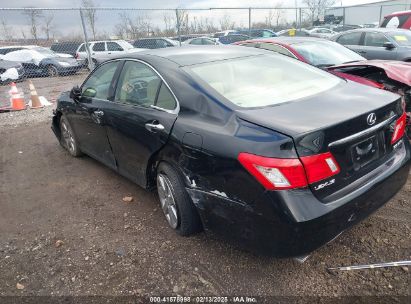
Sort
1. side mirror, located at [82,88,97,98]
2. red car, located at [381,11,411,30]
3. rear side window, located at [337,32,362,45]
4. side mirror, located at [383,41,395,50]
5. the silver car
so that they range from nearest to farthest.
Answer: side mirror, located at [82,88,97,98]
side mirror, located at [383,41,395,50]
the silver car
rear side window, located at [337,32,362,45]
red car, located at [381,11,411,30]

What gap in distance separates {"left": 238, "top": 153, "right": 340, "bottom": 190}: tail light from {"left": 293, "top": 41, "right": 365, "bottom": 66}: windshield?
13.7 ft

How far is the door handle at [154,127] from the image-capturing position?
283 centimetres

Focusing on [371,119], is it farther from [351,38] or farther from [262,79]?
Answer: [351,38]

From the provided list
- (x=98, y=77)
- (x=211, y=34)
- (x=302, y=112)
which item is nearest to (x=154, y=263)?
(x=302, y=112)

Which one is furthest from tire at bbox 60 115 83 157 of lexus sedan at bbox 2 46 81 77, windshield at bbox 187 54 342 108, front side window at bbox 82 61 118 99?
lexus sedan at bbox 2 46 81 77

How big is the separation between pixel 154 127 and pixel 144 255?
1038mm

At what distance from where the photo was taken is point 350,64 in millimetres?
4934

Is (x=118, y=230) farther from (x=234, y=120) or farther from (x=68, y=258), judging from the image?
(x=234, y=120)

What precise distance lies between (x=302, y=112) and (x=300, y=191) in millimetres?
559

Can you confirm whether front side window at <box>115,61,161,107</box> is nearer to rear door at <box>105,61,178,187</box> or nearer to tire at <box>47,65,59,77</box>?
rear door at <box>105,61,178,187</box>

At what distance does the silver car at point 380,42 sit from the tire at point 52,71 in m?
11.5

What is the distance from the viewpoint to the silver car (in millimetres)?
8188

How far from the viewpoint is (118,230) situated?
10.7ft

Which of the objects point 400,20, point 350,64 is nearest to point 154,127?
point 350,64
